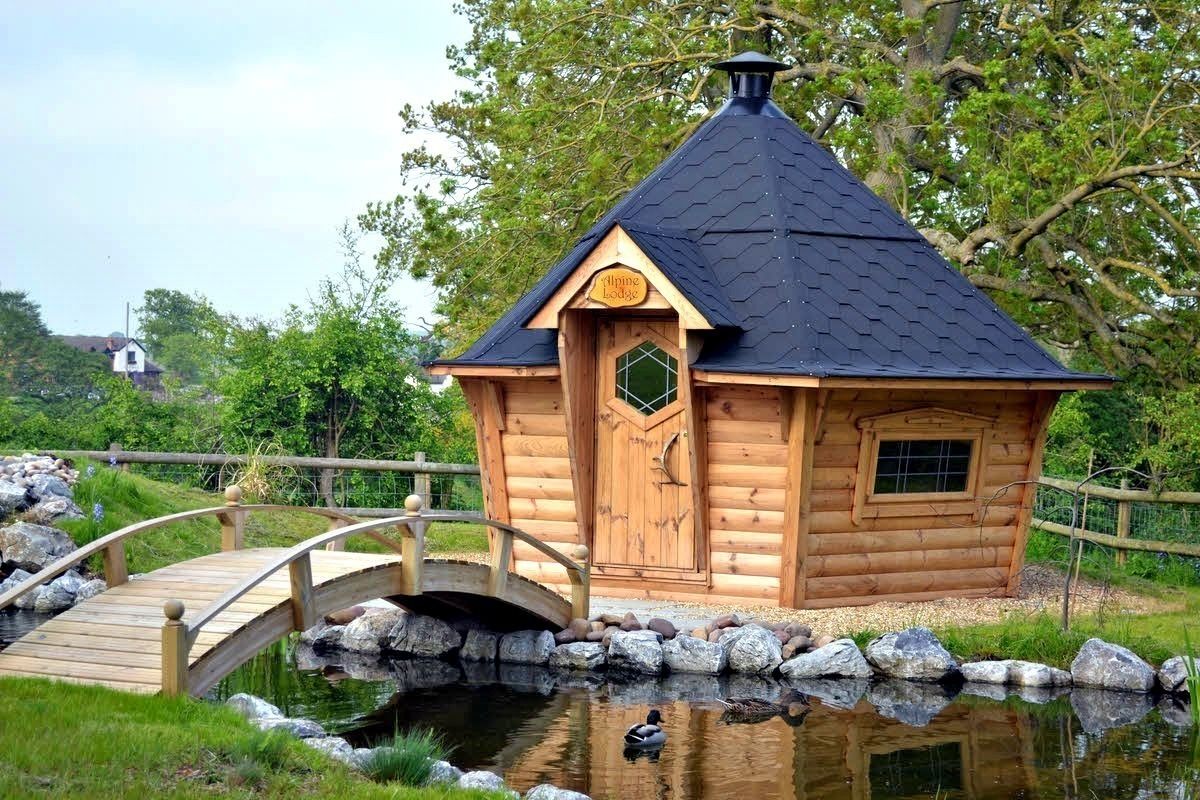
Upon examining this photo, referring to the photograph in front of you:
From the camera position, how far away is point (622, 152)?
17953 millimetres

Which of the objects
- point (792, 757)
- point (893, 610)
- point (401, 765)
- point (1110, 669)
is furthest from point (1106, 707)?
point (401, 765)

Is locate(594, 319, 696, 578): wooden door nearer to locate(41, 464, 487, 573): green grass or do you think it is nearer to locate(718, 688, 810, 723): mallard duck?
locate(718, 688, 810, 723): mallard duck

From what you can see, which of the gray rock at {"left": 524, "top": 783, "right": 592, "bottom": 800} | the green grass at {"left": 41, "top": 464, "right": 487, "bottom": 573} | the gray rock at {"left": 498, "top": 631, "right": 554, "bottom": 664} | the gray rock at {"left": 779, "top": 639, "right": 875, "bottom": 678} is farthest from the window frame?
the gray rock at {"left": 524, "top": 783, "right": 592, "bottom": 800}

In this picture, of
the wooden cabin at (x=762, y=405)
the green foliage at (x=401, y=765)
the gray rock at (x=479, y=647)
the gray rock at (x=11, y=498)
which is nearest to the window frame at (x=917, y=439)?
the wooden cabin at (x=762, y=405)

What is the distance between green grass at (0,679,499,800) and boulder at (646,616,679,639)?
15.7ft

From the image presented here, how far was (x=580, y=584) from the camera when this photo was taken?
39.8 feet

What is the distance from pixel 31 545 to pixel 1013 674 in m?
9.27

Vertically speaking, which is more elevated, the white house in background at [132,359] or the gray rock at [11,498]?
the gray rock at [11,498]

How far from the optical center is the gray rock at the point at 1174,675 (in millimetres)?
10859

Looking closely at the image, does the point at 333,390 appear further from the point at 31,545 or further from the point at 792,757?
the point at 792,757

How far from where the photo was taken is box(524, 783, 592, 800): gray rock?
753 centimetres

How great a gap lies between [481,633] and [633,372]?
2.85 metres

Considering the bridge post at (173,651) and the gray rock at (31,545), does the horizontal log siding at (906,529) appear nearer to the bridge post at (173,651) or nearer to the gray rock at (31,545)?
the bridge post at (173,651)

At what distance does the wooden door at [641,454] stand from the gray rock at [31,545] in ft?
17.6
